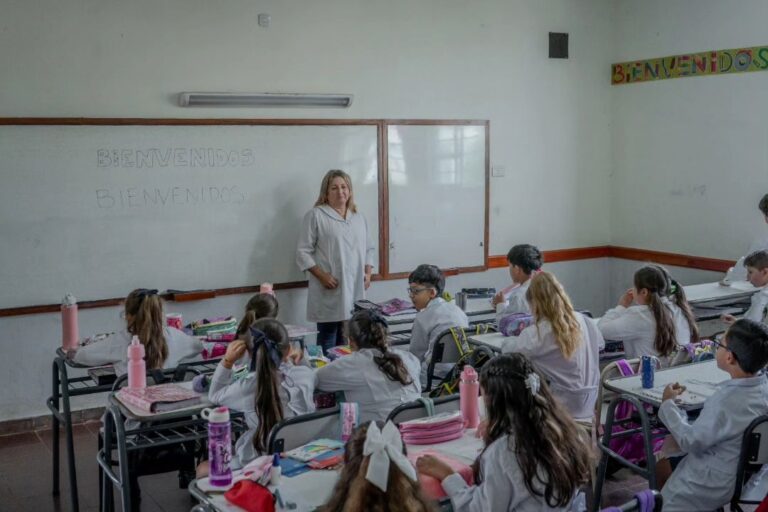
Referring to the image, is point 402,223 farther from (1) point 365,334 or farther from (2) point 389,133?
(1) point 365,334

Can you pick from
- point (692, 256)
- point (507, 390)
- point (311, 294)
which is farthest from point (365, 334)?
point (692, 256)

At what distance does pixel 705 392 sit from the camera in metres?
4.08

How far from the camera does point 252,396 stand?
3.74 metres

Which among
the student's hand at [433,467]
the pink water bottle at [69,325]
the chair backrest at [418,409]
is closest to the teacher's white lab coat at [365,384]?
the chair backrest at [418,409]

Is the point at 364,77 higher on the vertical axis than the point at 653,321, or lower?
higher

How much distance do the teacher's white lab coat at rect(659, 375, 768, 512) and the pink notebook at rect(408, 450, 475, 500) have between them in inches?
39.8

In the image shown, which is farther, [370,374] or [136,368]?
[136,368]

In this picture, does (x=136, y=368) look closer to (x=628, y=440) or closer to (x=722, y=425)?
(x=628, y=440)

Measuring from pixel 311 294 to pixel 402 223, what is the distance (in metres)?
1.05

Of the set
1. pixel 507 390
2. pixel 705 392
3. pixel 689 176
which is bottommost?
pixel 705 392

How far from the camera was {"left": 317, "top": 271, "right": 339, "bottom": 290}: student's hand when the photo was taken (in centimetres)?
662

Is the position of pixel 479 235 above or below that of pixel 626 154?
below

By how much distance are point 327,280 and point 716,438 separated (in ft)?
11.5

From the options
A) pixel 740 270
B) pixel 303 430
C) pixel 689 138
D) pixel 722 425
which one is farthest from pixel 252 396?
pixel 689 138
